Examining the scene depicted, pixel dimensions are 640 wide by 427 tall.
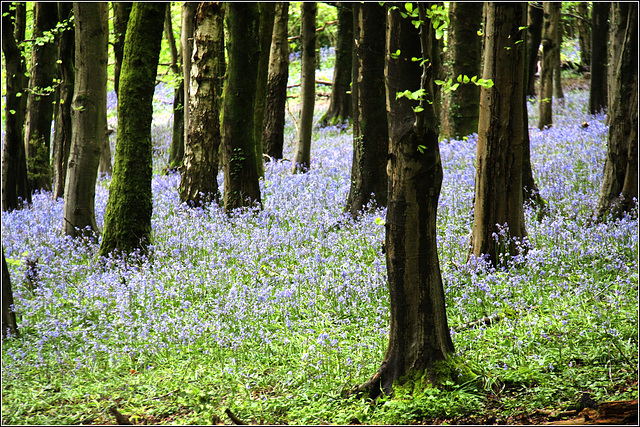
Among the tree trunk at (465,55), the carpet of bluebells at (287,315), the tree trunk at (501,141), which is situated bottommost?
the carpet of bluebells at (287,315)

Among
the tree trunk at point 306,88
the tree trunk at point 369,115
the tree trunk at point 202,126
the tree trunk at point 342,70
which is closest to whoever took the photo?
the tree trunk at point 369,115

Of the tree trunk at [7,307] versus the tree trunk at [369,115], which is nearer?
the tree trunk at [7,307]

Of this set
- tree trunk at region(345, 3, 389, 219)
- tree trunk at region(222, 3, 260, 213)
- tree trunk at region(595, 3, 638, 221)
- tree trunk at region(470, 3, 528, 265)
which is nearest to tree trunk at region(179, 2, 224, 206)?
tree trunk at region(222, 3, 260, 213)

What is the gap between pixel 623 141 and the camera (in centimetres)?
774

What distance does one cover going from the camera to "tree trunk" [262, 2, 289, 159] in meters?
Result: 16.2

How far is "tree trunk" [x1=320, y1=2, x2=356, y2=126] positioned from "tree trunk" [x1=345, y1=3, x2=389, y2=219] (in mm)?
11077

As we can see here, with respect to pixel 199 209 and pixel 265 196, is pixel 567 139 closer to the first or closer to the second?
pixel 265 196

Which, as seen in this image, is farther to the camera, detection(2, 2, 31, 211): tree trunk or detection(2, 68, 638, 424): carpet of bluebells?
detection(2, 2, 31, 211): tree trunk

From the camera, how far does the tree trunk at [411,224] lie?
394cm

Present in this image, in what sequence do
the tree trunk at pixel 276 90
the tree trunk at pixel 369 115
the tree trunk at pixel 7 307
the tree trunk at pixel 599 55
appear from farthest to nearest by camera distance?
the tree trunk at pixel 599 55
the tree trunk at pixel 276 90
the tree trunk at pixel 369 115
the tree trunk at pixel 7 307

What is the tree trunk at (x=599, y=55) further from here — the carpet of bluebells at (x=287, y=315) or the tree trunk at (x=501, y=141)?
the tree trunk at (x=501, y=141)

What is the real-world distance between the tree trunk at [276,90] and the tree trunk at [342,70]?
456 cm

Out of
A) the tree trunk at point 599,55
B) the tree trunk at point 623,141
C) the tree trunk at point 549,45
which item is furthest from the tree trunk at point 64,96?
the tree trunk at point 599,55

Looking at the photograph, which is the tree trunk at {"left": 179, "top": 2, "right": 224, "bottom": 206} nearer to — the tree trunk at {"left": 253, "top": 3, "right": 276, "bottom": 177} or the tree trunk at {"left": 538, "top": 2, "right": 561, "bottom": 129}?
the tree trunk at {"left": 253, "top": 3, "right": 276, "bottom": 177}
